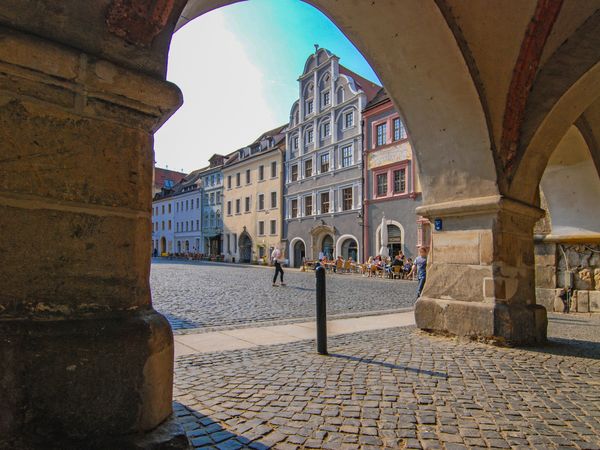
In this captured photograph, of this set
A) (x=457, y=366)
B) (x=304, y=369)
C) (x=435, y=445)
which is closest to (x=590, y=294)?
(x=457, y=366)

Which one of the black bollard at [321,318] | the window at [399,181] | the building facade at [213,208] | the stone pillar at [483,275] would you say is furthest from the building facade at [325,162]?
the black bollard at [321,318]

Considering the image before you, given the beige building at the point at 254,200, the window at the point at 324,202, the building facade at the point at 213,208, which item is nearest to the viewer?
the window at the point at 324,202

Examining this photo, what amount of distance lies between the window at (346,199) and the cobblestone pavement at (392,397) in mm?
23968

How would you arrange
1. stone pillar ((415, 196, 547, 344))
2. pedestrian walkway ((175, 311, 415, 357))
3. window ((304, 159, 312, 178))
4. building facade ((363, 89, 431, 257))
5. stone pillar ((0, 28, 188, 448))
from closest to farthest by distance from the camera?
stone pillar ((0, 28, 188, 448)) < pedestrian walkway ((175, 311, 415, 357)) < stone pillar ((415, 196, 547, 344)) < building facade ((363, 89, 431, 257)) < window ((304, 159, 312, 178))

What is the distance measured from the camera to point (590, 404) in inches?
106

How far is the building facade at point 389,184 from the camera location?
23578mm

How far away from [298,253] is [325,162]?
25.8 feet

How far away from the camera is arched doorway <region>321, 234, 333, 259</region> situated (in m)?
30.0

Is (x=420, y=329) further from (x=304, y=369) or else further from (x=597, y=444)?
(x=597, y=444)

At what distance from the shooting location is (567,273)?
303 inches

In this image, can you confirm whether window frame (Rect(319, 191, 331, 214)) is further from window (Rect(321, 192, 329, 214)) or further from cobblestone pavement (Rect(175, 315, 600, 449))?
cobblestone pavement (Rect(175, 315, 600, 449))

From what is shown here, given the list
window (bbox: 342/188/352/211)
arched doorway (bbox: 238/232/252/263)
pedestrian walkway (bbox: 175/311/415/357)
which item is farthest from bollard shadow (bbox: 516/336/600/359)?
arched doorway (bbox: 238/232/252/263)

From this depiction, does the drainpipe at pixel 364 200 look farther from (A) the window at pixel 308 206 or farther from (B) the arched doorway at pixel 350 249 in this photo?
(A) the window at pixel 308 206

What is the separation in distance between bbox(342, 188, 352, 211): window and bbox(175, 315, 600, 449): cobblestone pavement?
23968 millimetres
